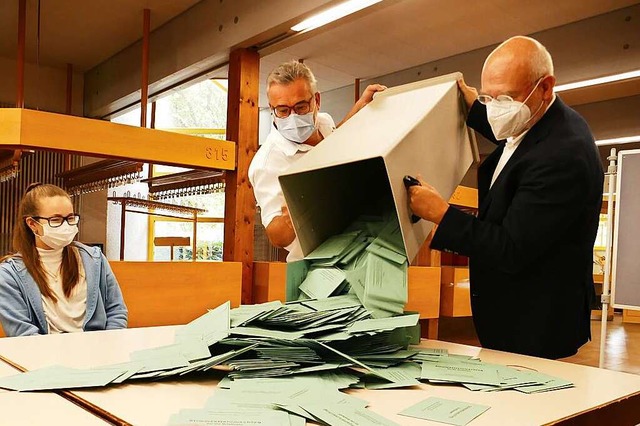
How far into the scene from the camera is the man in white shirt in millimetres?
1569

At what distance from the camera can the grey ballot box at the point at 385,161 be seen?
116 cm

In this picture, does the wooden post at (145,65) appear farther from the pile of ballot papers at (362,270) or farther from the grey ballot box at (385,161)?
the pile of ballot papers at (362,270)

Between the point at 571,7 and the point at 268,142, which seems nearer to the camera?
the point at 268,142

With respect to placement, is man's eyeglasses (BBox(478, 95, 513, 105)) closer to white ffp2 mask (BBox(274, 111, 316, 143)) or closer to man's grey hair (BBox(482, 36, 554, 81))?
man's grey hair (BBox(482, 36, 554, 81))

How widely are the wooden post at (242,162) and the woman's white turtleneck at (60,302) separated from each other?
6.33 ft

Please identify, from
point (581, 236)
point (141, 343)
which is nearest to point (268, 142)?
point (141, 343)

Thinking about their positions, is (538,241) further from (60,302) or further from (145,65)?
(145,65)

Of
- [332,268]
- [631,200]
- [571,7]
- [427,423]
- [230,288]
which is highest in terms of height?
[571,7]

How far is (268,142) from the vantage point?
1761 mm

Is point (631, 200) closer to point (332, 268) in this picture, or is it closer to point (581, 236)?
point (581, 236)

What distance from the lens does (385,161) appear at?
1.10 meters

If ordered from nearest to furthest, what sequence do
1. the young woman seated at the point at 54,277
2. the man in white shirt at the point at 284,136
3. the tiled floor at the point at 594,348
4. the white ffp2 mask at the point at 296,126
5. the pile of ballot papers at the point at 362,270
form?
the pile of ballot papers at the point at 362,270, the man in white shirt at the point at 284,136, the white ffp2 mask at the point at 296,126, the young woman seated at the point at 54,277, the tiled floor at the point at 594,348

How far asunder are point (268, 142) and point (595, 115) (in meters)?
5.78

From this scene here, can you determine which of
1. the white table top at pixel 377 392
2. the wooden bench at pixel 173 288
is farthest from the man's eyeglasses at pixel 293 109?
the wooden bench at pixel 173 288
